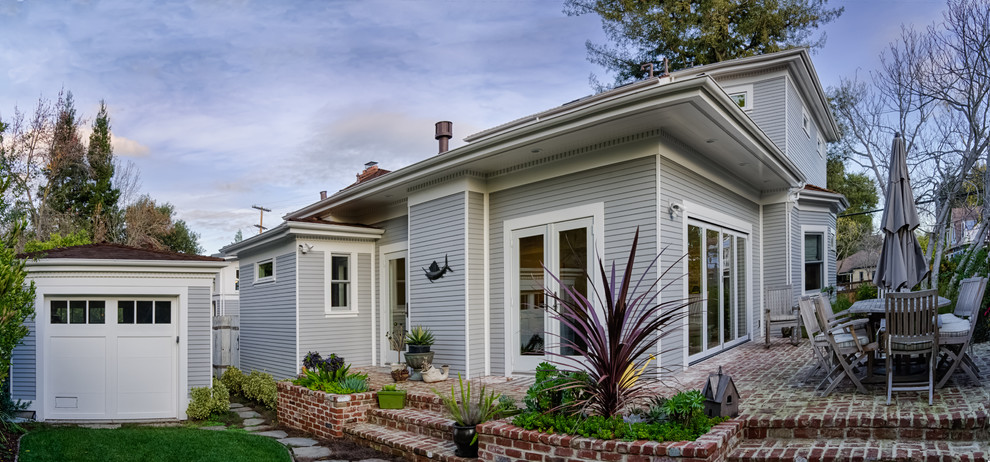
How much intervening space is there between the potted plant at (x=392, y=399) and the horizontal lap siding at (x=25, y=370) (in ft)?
16.6

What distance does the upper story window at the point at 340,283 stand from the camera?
1080 centimetres

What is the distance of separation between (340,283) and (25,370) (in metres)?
4.53

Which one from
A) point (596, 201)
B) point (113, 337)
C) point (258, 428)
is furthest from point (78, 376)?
point (596, 201)

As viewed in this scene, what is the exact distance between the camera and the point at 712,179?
27.8ft

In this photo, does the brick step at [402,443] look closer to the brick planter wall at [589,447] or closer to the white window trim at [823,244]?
the brick planter wall at [589,447]

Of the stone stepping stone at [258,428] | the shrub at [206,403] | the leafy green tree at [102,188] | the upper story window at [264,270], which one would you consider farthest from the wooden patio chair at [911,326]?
the leafy green tree at [102,188]

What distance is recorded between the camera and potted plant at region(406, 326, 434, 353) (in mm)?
8578

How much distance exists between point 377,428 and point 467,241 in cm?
270

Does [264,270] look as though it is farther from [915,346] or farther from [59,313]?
[915,346]

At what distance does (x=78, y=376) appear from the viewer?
28.2 ft

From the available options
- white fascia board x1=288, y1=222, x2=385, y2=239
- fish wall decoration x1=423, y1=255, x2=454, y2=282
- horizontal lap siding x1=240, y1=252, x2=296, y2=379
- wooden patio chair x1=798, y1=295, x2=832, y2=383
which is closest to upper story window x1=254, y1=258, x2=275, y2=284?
horizontal lap siding x1=240, y1=252, x2=296, y2=379

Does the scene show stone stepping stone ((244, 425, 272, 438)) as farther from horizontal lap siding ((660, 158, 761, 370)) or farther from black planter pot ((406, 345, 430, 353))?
horizontal lap siding ((660, 158, 761, 370))

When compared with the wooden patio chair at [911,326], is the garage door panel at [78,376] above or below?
below

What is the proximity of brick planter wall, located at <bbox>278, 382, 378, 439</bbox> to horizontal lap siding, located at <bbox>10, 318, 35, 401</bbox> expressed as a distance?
3.45m
